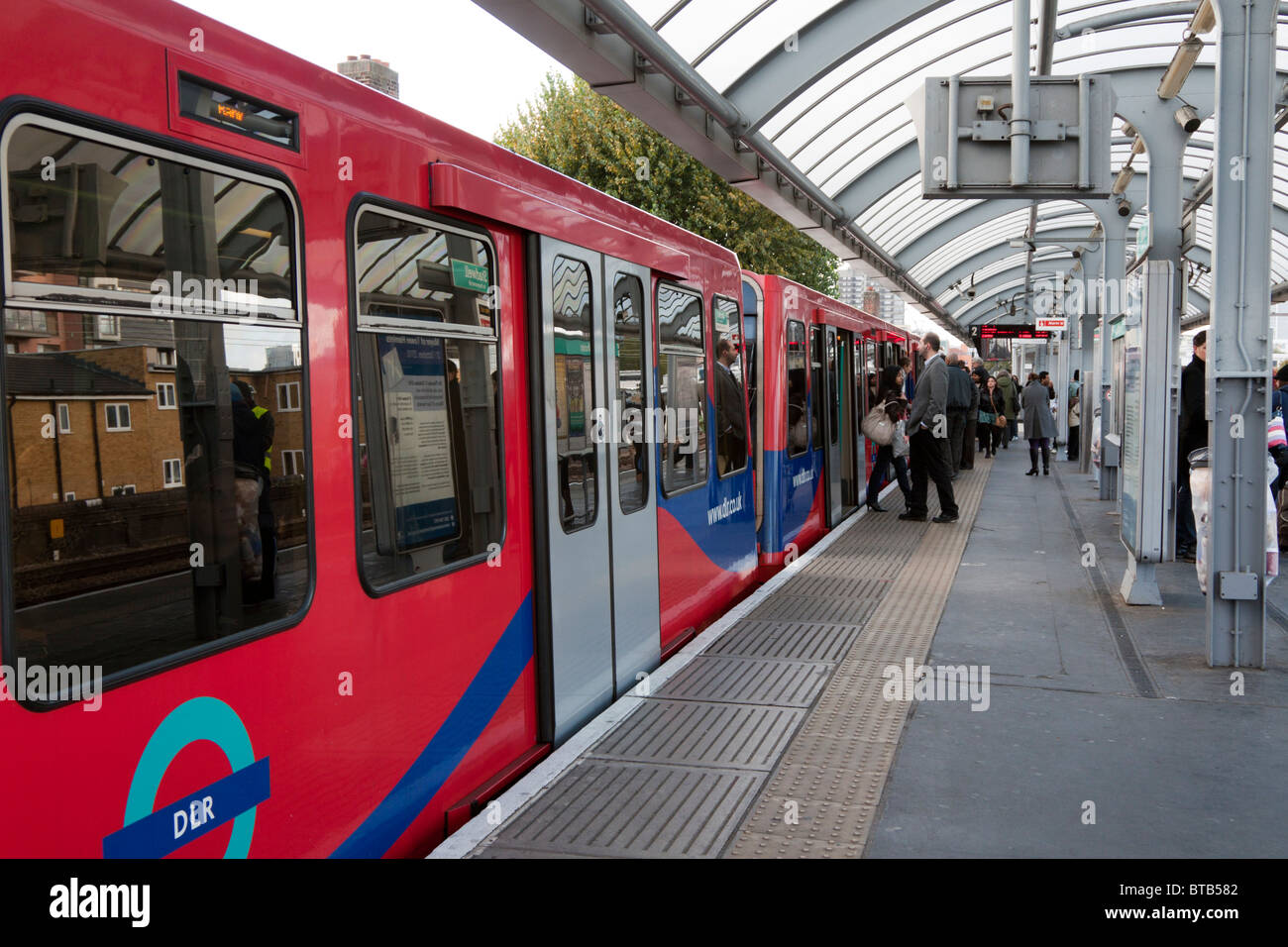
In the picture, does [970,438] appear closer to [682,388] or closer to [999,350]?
[682,388]

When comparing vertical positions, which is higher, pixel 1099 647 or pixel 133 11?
pixel 133 11

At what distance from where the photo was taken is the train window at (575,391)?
4961 millimetres

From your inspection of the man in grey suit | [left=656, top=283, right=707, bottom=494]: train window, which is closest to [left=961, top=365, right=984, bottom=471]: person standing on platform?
the man in grey suit

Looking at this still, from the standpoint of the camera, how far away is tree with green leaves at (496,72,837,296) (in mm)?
23672

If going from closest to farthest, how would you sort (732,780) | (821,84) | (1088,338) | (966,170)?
1. (732,780)
2. (966,170)
3. (821,84)
4. (1088,338)

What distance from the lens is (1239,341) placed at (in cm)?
604

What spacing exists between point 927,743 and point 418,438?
8.77 ft

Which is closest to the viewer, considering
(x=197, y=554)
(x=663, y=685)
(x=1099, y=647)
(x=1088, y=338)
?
(x=197, y=554)

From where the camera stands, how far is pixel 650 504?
6.25 m

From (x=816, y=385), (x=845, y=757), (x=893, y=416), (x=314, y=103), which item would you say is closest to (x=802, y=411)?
(x=816, y=385)
